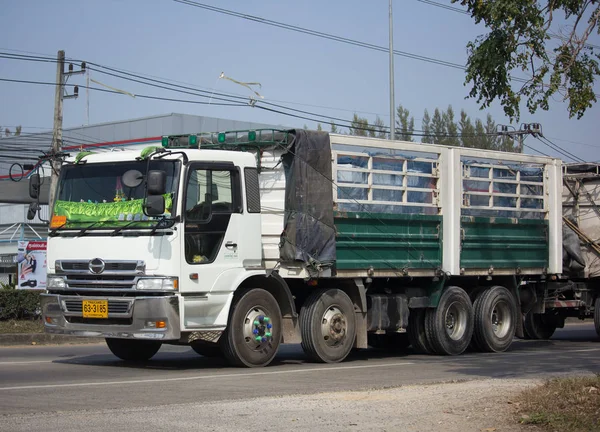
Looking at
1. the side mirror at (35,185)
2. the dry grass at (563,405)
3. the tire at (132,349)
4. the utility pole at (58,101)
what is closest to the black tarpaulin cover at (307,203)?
the tire at (132,349)

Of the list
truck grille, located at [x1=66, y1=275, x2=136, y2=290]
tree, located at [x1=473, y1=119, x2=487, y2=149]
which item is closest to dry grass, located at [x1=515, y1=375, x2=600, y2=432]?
truck grille, located at [x1=66, y1=275, x2=136, y2=290]

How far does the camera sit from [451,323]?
1573 cm

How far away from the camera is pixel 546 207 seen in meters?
17.3

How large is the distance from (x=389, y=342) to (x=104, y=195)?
6838mm

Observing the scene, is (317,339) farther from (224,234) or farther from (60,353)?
(60,353)

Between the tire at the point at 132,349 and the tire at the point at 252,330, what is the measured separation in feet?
A: 5.38

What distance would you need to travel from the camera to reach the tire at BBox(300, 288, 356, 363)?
1332cm

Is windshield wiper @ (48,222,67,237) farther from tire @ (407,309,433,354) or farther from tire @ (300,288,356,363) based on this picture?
tire @ (407,309,433,354)

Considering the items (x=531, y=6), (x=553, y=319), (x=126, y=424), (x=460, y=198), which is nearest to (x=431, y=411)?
(x=126, y=424)

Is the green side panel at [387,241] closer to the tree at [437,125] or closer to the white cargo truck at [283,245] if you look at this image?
the white cargo truck at [283,245]

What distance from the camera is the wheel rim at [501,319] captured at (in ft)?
53.8

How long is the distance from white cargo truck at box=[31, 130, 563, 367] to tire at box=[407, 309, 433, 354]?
0.02m

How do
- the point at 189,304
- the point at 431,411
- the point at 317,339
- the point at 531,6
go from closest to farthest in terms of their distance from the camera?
the point at 431,411 < the point at 531,6 < the point at 189,304 < the point at 317,339

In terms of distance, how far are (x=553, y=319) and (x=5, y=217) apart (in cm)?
3362
